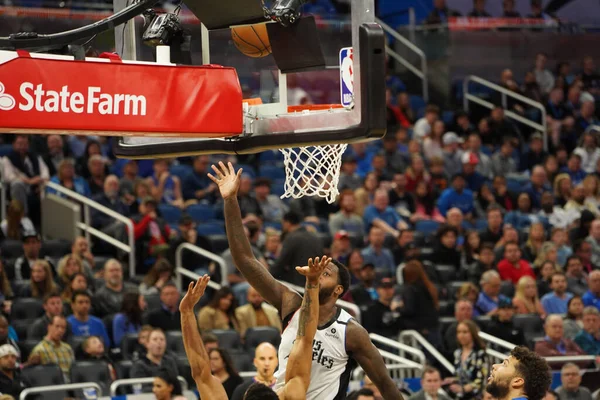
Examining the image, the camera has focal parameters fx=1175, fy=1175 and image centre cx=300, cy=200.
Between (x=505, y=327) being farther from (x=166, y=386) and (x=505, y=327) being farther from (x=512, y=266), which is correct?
(x=166, y=386)

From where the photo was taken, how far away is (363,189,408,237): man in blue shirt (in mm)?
14351

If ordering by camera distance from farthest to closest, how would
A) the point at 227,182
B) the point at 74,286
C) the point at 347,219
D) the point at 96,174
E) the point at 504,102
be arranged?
the point at 504,102 → the point at 347,219 → the point at 96,174 → the point at 74,286 → the point at 227,182

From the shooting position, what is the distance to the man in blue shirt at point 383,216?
14.4 m

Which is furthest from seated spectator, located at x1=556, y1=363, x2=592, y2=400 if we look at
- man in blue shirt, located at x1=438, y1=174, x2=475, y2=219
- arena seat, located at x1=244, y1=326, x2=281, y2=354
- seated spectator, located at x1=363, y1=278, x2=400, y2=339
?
man in blue shirt, located at x1=438, y1=174, x2=475, y2=219

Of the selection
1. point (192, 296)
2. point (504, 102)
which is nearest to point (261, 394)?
point (192, 296)

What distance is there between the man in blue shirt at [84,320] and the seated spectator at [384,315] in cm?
272

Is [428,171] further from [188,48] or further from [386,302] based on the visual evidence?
[188,48]

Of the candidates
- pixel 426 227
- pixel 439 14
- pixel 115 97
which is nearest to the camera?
pixel 115 97

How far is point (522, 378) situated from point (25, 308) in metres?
6.52

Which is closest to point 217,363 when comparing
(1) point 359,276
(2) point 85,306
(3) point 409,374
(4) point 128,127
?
(2) point 85,306

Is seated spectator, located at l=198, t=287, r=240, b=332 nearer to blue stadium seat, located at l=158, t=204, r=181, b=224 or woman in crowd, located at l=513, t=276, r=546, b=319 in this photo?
blue stadium seat, located at l=158, t=204, r=181, b=224

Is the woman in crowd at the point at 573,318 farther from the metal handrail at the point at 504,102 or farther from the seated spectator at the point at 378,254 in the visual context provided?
the metal handrail at the point at 504,102

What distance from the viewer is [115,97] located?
5.60m

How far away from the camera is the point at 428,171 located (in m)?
16.4
